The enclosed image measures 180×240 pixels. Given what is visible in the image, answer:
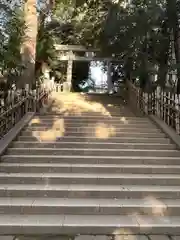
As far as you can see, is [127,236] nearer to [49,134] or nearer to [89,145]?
[89,145]

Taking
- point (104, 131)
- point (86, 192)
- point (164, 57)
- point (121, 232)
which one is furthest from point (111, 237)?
point (164, 57)

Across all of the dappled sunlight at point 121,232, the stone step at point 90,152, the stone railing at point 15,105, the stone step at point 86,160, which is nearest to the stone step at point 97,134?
the stone railing at point 15,105

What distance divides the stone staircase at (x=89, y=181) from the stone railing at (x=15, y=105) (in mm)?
485

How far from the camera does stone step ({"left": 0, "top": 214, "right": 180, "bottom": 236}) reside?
490cm

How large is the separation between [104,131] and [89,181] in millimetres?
3169

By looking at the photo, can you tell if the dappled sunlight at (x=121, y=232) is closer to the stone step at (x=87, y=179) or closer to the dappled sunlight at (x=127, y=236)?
the dappled sunlight at (x=127, y=236)

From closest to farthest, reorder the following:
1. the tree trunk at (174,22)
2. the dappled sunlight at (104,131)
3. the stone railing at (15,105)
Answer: the stone railing at (15,105) → the dappled sunlight at (104,131) → the tree trunk at (174,22)

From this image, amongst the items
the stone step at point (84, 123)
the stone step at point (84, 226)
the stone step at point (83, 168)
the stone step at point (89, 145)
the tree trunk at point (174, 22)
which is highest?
the tree trunk at point (174, 22)

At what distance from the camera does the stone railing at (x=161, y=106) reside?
31.0ft

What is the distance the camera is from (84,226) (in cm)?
496

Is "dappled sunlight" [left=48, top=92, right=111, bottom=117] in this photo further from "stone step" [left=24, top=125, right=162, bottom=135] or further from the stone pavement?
the stone pavement

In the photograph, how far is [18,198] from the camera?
599cm

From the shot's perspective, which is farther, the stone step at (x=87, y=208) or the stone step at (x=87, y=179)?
the stone step at (x=87, y=179)

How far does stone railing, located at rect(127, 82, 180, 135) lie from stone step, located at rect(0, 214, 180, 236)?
4.59 metres
